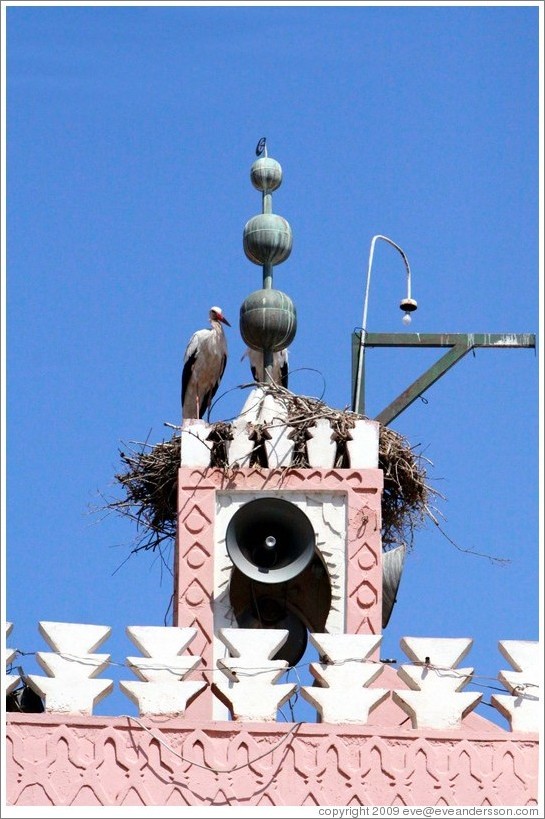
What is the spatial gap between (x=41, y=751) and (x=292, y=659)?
13.2 ft

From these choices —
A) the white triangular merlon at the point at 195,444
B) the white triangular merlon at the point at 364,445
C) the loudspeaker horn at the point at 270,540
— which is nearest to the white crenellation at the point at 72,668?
the loudspeaker horn at the point at 270,540

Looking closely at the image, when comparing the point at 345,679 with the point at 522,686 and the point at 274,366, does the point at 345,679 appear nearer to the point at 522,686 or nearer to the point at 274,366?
the point at 522,686

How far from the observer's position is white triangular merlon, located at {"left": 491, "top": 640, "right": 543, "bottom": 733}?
61.3 feet

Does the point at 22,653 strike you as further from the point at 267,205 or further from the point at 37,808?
the point at 267,205

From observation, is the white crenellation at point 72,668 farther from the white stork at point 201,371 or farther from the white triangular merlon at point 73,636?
the white stork at point 201,371

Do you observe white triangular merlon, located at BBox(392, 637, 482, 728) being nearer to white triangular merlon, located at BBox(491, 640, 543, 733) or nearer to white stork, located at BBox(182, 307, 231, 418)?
white triangular merlon, located at BBox(491, 640, 543, 733)

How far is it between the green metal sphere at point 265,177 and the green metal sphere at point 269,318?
3.20ft

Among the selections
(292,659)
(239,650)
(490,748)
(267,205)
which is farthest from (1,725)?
(267,205)

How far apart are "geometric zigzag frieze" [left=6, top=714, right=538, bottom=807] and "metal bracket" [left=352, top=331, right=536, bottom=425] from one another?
4.55 meters

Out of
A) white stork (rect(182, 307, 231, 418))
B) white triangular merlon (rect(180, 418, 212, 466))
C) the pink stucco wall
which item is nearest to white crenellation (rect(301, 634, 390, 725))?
the pink stucco wall

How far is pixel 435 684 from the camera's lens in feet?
61.0

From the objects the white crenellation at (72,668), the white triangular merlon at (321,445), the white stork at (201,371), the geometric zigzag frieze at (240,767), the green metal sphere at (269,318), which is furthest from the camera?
the white stork at (201,371)

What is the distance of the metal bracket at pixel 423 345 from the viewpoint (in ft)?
73.9

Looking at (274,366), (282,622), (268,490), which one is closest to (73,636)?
(268,490)
